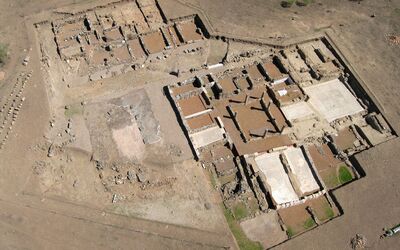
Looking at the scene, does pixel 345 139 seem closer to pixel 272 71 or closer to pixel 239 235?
pixel 272 71

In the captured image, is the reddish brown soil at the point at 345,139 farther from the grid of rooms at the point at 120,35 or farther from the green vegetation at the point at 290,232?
the grid of rooms at the point at 120,35

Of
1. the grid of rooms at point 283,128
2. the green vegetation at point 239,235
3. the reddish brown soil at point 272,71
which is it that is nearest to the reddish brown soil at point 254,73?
the grid of rooms at point 283,128

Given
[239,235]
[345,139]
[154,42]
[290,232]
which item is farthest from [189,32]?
[290,232]

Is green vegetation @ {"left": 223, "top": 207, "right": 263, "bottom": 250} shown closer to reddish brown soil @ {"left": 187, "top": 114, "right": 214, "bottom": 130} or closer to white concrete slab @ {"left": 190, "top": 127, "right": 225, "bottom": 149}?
white concrete slab @ {"left": 190, "top": 127, "right": 225, "bottom": 149}

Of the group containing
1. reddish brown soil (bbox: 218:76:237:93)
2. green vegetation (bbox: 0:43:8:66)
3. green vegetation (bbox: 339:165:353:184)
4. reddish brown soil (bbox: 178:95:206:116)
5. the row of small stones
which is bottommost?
green vegetation (bbox: 339:165:353:184)

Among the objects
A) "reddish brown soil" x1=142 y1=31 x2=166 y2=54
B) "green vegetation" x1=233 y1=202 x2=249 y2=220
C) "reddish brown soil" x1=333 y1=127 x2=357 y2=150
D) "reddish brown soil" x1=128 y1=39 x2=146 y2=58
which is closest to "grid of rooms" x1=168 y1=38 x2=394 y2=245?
"reddish brown soil" x1=333 y1=127 x2=357 y2=150

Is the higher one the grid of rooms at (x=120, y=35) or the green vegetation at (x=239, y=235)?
the grid of rooms at (x=120, y=35)

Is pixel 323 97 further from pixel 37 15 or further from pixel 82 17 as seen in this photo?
pixel 37 15
